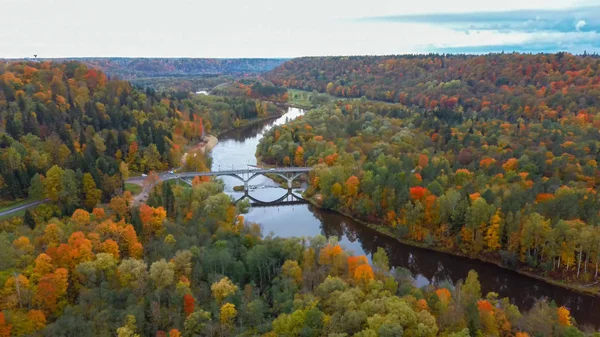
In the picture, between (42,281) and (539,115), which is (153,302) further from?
(539,115)

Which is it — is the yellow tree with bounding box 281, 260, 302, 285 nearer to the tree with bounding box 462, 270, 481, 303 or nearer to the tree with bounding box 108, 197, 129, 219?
the tree with bounding box 462, 270, 481, 303

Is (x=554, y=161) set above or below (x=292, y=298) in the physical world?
above

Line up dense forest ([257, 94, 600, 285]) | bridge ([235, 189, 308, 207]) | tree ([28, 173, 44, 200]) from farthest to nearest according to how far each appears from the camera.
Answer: bridge ([235, 189, 308, 207]) < tree ([28, 173, 44, 200]) < dense forest ([257, 94, 600, 285])

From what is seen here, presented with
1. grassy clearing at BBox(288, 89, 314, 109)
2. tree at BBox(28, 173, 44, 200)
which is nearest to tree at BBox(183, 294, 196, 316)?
tree at BBox(28, 173, 44, 200)

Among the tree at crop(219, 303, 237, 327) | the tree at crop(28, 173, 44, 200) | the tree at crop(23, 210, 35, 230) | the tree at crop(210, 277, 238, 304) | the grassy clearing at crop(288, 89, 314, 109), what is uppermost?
the grassy clearing at crop(288, 89, 314, 109)

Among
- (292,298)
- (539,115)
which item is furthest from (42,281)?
(539,115)

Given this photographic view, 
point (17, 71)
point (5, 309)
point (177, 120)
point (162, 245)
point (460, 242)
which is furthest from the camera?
point (177, 120)

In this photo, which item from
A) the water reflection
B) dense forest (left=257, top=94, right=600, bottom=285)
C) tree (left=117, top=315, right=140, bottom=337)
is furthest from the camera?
dense forest (left=257, top=94, right=600, bottom=285)
